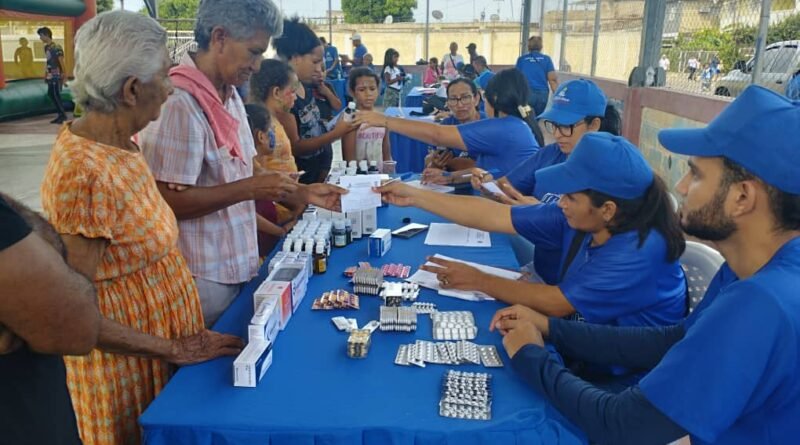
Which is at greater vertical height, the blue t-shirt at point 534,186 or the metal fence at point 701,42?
the metal fence at point 701,42

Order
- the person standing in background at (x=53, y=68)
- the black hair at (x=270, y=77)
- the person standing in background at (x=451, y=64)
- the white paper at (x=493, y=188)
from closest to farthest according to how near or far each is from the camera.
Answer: the white paper at (x=493, y=188)
the black hair at (x=270, y=77)
the person standing in background at (x=53, y=68)
the person standing in background at (x=451, y=64)

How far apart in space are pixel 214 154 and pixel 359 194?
65cm

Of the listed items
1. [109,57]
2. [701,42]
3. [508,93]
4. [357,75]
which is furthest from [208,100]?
[701,42]

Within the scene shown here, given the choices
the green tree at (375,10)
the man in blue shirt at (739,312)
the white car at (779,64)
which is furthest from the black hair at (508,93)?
the green tree at (375,10)

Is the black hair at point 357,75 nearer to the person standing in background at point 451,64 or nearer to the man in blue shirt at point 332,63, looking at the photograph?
the man in blue shirt at point 332,63

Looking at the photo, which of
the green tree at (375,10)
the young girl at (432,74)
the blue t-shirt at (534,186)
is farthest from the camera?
the green tree at (375,10)

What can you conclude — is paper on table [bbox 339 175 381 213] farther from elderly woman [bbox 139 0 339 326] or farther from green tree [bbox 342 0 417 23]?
green tree [bbox 342 0 417 23]

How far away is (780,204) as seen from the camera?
41.8 inches

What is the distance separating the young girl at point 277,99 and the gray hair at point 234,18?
127 cm

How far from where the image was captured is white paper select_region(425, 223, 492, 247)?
8.61 feet

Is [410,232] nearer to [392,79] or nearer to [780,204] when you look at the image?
[780,204]

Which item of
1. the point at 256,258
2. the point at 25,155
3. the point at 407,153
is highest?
the point at 256,258

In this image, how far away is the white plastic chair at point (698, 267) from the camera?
209 centimetres

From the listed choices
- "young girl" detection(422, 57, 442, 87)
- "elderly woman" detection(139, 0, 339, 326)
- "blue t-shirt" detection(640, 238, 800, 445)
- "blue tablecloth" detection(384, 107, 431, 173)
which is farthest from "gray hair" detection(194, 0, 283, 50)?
"young girl" detection(422, 57, 442, 87)
